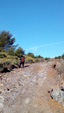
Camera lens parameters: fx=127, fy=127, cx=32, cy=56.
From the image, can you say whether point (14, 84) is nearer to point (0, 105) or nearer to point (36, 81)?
point (36, 81)

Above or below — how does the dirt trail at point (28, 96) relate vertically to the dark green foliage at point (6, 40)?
below

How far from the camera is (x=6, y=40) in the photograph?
28.5 metres

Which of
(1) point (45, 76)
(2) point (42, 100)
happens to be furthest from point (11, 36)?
(2) point (42, 100)

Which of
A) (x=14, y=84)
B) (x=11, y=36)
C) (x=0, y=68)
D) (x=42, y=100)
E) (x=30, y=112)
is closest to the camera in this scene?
(x=30, y=112)

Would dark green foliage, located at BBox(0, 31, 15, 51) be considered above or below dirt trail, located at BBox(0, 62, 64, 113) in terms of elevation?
above

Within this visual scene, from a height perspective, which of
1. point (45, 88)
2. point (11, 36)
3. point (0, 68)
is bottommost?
point (45, 88)

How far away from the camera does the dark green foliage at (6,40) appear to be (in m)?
27.1

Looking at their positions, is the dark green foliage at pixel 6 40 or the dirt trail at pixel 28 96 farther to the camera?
the dark green foliage at pixel 6 40

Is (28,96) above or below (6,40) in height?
below

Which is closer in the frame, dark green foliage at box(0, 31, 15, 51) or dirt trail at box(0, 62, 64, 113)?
dirt trail at box(0, 62, 64, 113)

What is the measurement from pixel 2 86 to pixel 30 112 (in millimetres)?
3617

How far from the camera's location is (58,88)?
8305 millimetres

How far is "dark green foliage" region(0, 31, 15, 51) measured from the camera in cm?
2708

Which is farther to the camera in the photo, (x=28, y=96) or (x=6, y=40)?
(x=6, y=40)
